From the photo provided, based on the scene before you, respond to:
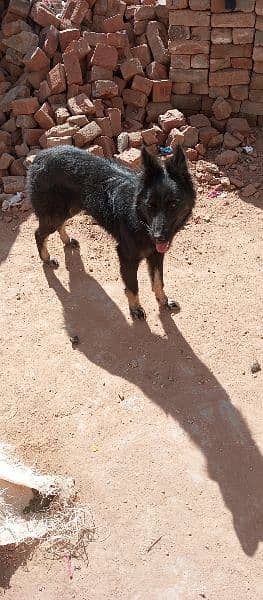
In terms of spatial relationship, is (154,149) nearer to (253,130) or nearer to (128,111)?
(128,111)

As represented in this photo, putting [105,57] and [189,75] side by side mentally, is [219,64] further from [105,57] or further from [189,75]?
[105,57]

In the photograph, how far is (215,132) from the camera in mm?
7445

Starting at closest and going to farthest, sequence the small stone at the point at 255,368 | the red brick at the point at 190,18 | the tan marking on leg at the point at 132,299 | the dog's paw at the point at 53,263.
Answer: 1. the small stone at the point at 255,368
2. the tan marking on leg at the point at 132,299
3. the dog's paw at the point at 53,263
4. the red brick at the point at 190,18

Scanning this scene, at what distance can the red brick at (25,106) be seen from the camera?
23.9ft

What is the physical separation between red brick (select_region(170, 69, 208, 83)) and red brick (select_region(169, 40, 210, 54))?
263 mm

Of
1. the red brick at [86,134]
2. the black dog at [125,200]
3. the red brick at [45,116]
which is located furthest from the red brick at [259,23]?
the black dog at [125,200]

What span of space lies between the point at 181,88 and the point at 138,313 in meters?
4.00

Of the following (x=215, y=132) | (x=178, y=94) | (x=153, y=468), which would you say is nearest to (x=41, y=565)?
(x=153, y=468)

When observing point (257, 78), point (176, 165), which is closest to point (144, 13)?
point (257, 78)

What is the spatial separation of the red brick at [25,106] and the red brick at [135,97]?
4.30 ft

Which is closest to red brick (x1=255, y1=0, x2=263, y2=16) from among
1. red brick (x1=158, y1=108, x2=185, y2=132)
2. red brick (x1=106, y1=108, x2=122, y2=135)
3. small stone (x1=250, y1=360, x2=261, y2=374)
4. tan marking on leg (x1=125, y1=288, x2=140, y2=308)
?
red brick (x1=158, y1=108, x2=185, y2=132)

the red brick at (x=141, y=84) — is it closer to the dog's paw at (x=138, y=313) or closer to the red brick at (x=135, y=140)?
the red brick at (x=135, y=140)

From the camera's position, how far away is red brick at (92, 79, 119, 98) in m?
7.24

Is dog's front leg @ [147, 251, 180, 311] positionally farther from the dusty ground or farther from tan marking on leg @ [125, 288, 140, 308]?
tan marking on leg @ [125, 288, 140, 308]
